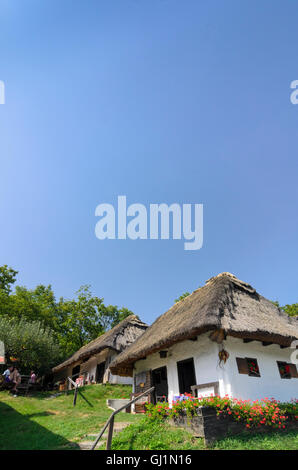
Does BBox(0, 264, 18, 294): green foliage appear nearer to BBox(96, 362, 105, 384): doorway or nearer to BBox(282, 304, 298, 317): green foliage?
BBox(96, 362, 105, 384): doorway

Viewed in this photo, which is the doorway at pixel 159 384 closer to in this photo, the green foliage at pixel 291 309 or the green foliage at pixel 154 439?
the green foliage at pixel 154 439

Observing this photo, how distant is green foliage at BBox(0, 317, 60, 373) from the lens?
1873cm

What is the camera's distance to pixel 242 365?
9516mm

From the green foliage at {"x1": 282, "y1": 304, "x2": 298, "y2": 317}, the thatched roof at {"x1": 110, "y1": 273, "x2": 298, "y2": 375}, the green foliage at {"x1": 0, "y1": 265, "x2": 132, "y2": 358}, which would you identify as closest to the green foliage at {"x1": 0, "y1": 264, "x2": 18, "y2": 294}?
the green foliage at {"x1": 0, "y1": 265, "x2": 132, "y2": 358}

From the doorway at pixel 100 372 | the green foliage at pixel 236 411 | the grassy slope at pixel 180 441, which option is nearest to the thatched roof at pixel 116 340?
the doorway at pixel 100 372

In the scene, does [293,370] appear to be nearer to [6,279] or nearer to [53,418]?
[53,418]

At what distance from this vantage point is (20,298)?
28047mm

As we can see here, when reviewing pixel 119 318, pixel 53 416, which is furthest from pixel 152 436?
pixel 119 318

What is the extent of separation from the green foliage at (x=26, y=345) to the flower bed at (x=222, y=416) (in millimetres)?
14139

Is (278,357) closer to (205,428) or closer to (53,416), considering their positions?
(205,428)

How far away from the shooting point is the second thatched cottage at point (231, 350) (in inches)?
357

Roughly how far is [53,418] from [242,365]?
789 centimetres

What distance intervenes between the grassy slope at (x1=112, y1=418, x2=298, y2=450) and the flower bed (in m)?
0.24
